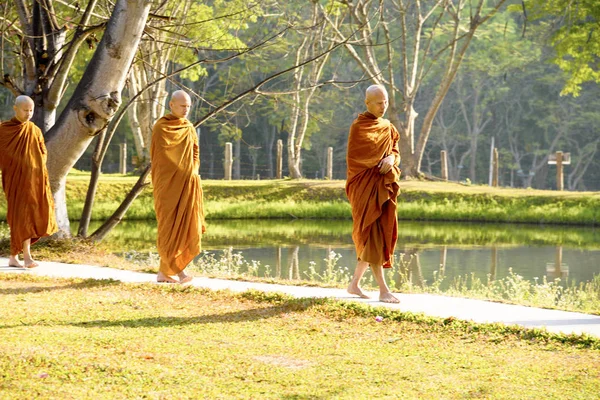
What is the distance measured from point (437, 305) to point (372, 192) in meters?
1.26

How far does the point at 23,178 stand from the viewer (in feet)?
36.1

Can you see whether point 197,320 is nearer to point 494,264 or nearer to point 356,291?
point 356,291

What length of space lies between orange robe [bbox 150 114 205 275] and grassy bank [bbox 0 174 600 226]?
601 inches

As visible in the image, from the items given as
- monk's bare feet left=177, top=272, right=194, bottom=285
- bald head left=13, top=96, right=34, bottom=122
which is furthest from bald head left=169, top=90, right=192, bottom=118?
bald head left=13, top=96, right=34, bottom=122

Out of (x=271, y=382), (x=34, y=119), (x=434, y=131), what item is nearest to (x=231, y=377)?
(x=271, y=382)

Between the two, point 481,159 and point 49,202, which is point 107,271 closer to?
A: point 49,202

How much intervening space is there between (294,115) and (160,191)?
78.4 feet

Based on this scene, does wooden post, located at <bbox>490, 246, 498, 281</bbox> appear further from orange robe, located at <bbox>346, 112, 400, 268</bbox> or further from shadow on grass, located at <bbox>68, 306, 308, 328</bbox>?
shadow on grass, located at <bbox>68, 306, 308, 328</bbox>

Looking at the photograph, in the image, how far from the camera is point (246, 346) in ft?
22.4

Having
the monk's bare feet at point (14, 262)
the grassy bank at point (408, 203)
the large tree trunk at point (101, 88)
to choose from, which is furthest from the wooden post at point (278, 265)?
the grassy bank at point (408, 203)

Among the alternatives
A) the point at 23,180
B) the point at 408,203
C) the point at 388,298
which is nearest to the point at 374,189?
the point at 388,298

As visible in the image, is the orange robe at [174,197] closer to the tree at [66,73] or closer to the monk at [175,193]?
the monk at [175,193]

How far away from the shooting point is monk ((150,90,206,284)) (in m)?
9.69

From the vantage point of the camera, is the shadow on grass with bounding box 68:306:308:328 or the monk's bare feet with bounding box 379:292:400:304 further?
the monk's bare feet with bounding box 379:292:400:304
